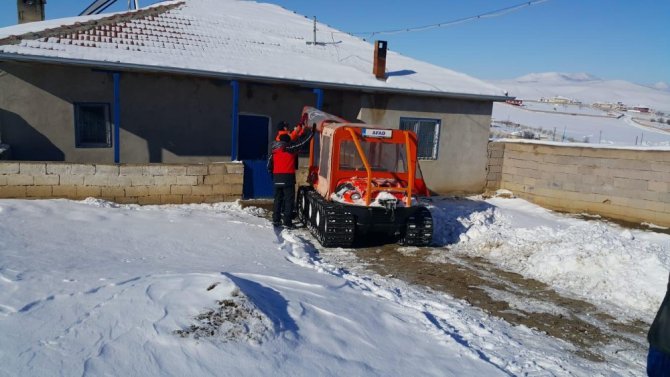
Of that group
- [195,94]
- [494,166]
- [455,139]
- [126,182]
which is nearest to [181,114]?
[195,94]

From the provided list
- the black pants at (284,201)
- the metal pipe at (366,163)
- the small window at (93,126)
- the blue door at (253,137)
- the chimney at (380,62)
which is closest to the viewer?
the metal pipe at (366,163)

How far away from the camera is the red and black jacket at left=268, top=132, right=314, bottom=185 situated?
9.09 meters

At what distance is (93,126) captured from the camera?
11602 millimetres

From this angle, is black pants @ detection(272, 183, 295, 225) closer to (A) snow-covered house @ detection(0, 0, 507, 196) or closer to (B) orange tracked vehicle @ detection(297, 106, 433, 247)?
(B) orange tracked vehicle @ detection(297, 106, 433, 247)

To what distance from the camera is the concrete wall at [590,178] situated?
11703mm

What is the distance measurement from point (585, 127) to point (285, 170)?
40.2m

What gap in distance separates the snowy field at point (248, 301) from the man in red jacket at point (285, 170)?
0.46 m

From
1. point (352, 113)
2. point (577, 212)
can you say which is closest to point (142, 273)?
point (352, 113)

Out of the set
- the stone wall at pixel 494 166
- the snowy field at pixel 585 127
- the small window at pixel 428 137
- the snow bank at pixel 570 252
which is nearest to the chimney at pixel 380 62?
the small window at pixel 428 137

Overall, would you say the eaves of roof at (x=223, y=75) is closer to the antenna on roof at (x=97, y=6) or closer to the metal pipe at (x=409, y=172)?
the metal pipe at (x=409, y=172)

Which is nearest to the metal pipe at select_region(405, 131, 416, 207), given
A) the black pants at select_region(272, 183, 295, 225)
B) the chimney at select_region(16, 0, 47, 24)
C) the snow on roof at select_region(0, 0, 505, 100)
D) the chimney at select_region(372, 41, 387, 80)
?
the black pants at select_region(272, 183, 295, 225)

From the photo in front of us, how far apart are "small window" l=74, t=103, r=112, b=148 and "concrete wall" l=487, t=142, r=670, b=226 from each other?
415 inches

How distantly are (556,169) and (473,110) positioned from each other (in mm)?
2918

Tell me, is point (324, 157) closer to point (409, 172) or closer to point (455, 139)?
point (409, 172)
